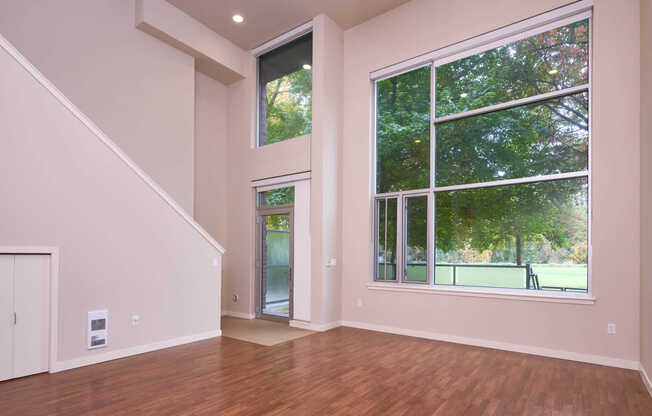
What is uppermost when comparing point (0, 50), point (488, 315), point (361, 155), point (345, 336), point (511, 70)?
point (511, 70)

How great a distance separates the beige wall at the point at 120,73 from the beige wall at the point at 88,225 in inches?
63.7

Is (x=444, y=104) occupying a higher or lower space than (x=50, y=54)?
lower

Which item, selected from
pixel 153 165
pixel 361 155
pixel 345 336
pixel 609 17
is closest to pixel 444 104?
pixel 361 155

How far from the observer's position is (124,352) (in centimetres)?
466

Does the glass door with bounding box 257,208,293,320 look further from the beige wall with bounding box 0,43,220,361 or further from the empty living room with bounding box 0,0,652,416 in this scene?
the beige wall with bounding box 0,43,220,361

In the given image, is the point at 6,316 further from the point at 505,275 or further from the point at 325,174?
the point at 505,275

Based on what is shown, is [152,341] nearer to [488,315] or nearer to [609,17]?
[488,315]

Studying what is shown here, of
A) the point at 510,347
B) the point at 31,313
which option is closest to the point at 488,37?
the point at 510,347

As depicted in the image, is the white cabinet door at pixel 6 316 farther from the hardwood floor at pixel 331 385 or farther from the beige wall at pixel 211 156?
the beige wall at pixel 211 156

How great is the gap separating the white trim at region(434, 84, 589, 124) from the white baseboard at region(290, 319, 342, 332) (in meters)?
3.64

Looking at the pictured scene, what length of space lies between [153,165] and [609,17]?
665 centimetres

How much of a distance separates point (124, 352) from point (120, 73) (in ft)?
13.6

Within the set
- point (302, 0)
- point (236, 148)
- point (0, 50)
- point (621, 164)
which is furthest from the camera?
point (236, 148)

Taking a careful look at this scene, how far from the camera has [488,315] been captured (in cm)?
522
